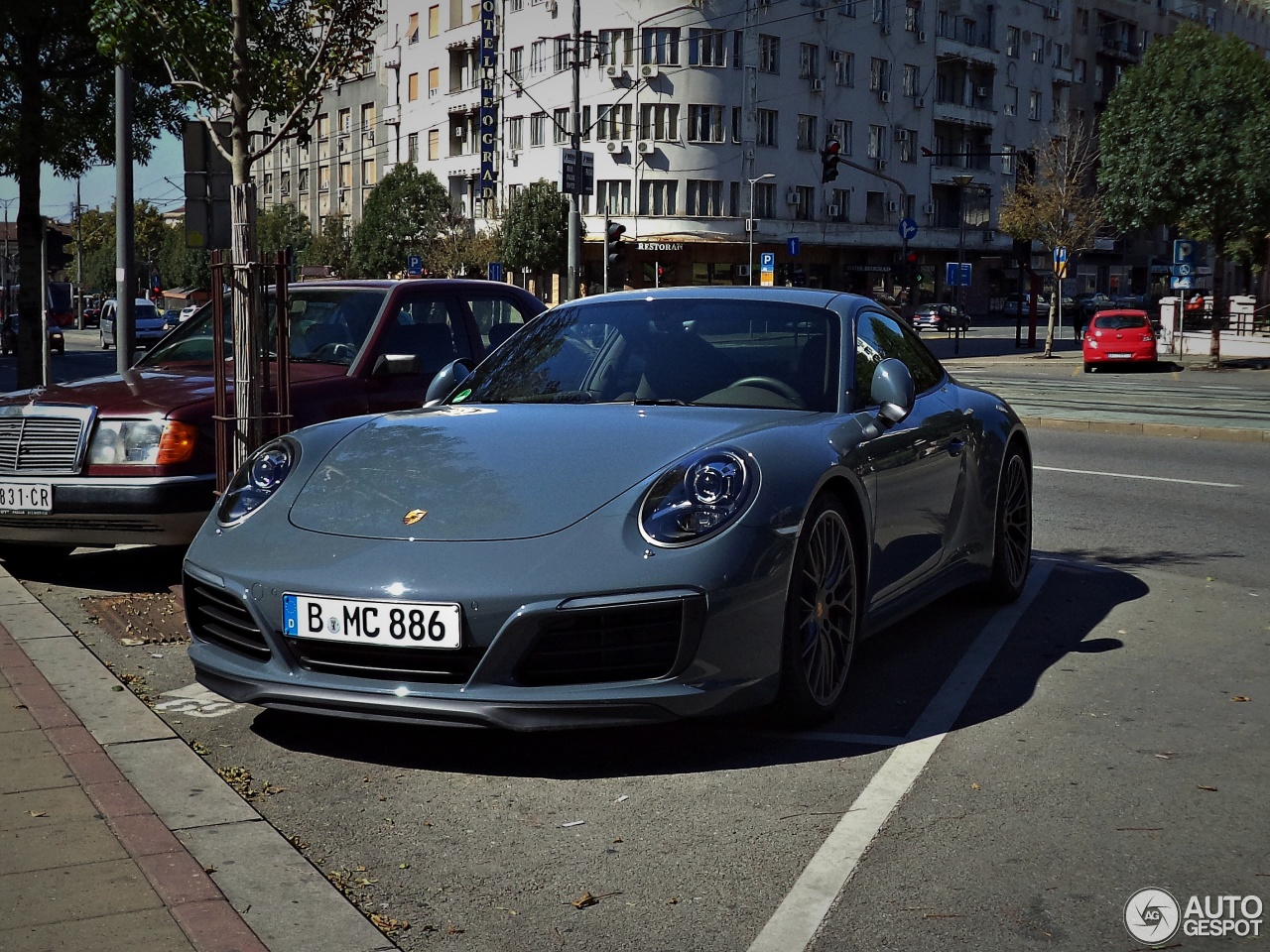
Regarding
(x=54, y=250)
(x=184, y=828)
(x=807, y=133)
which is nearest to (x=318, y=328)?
(x=184, y=828)

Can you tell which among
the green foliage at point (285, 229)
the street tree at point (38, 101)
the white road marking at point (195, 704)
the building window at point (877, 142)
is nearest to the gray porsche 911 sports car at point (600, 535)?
the white road marking at point (195, 704)

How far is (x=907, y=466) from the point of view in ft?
17.7

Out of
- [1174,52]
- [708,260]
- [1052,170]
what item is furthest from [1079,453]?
[708,260]

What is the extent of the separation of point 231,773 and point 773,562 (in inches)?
65.6

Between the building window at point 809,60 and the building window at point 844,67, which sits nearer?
the building window at point 809,60

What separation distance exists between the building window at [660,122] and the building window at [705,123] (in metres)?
0.67

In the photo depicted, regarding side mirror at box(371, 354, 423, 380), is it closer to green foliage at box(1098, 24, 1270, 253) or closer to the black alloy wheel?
the black alloy wheel

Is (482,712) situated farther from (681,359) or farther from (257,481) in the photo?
(681,359)

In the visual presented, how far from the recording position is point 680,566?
4.03 metres

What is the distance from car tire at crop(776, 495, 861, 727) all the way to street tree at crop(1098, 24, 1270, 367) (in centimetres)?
3651

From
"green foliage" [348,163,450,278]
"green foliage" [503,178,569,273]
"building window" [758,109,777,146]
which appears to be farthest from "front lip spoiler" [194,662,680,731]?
"green foliage" [348,163,450,278]

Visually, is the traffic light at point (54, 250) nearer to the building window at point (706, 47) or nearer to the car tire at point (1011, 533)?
the car tire at point (1011, 533)

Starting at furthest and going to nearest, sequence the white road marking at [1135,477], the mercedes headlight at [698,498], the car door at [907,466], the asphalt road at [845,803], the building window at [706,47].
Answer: the building window at [706,47], the white road marking at [1135,477], the car door at [907,466], the mercedes headlight at [698,498], the asphalt road at [845,803]

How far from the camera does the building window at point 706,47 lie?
65.9m
